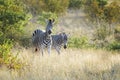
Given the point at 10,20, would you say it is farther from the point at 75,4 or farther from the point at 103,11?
the point at 75,4

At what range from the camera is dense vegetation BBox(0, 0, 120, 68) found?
55.5 feet

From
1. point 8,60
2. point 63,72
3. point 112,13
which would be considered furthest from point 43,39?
point 112,13

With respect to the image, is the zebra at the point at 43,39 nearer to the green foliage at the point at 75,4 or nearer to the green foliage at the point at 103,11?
the green foliage at the point at 103,11

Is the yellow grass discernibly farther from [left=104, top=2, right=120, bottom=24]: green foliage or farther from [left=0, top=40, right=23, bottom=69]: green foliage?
[left=104, top=2, right=120, bottom=24]: green foliage

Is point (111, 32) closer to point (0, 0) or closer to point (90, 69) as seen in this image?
point (0, 0)

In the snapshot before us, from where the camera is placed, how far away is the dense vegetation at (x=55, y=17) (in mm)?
16930

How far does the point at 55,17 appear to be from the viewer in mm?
30797

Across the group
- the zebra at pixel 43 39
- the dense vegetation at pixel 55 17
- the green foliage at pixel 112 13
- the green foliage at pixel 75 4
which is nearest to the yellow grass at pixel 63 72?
the dense vegetation at pixel 55 17

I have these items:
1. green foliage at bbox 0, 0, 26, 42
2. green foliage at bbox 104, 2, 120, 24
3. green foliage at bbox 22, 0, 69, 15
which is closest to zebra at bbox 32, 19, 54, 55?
green foliage at bbox 0, 0, 26, 42

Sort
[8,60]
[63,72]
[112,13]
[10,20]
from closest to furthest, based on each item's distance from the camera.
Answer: [63,72]
[8,60]
[10,20]
[112,13]

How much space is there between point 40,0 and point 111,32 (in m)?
12.8

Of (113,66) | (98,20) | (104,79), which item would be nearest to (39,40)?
(113,66)

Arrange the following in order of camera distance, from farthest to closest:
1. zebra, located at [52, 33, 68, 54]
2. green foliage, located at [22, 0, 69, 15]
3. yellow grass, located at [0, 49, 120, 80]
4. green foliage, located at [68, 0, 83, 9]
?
green foliage, located at [68, 0, 83, 9] < green foliage, located at [22, 0, 69, 15] < zebra, located at [52, 33, 68, 54] < yellow grass, located at [0, 49, 120, 80]

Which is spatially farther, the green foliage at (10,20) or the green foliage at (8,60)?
the green foliage at (10,20)
